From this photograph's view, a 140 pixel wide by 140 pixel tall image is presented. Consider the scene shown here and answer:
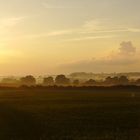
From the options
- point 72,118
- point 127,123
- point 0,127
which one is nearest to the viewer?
point 0,127

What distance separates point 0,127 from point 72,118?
793 centimetres

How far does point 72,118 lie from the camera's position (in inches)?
1555

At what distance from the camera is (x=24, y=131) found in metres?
31.6

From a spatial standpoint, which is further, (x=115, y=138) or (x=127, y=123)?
(x=127, y=123)

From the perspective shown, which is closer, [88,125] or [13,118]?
[88,125]

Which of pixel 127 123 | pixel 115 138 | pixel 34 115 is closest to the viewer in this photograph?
pixel 115 138

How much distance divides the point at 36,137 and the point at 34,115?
13.8 metres

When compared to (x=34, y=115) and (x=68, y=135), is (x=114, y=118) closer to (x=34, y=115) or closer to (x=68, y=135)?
(x=34, y=115)

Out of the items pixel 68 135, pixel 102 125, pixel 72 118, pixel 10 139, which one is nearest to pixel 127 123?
pixel 102 125

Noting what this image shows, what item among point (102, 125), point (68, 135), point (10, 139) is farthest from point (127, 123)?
point (10, 139)

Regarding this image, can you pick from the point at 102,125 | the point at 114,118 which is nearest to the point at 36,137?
the point at 102,125

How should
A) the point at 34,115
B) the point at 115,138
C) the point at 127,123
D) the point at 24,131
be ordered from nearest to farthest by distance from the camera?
the point at 115,138, the point at 24,131, the point at 127,123, the point at 34,115

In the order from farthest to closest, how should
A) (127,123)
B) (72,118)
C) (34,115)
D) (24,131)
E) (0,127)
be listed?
(34,115) < (72,118) < (127,123) < (0,127) < (24,131)

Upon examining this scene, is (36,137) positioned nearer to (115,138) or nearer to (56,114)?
(115,138)
